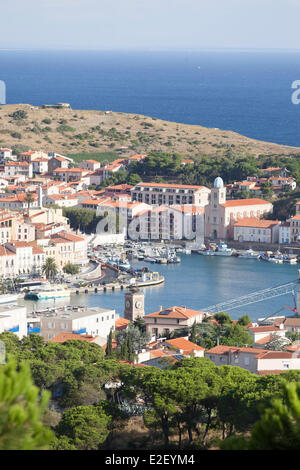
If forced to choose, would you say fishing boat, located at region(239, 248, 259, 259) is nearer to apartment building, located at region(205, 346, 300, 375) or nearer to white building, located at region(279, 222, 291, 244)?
white building, located at region(279, 222, 291, 244)

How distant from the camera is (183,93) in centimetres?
7556

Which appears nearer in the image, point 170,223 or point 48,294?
point 48,294

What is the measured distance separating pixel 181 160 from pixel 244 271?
10126 millimetres

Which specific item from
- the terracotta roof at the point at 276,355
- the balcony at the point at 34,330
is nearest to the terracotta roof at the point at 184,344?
the terracotta roof at the point at 276,355

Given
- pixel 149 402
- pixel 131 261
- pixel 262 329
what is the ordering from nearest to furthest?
1. pixel 149 402
2. pixel 262 329
3. pixel 131 261

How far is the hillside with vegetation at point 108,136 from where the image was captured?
118 feet

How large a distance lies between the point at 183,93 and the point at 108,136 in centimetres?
3799

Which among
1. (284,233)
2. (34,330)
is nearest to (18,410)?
(34,330)

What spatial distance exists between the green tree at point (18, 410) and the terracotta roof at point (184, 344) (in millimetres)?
8272

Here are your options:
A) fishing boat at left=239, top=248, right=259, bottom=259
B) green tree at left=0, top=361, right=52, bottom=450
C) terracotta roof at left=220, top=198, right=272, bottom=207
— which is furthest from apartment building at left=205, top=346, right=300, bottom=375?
terracotta roof at left=220, top=198, right=272, bottom=207

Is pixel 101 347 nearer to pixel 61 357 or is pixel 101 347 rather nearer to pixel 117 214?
pixel 61 357

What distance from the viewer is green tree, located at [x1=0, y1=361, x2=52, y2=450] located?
5.13m

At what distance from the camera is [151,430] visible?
33.7 feet

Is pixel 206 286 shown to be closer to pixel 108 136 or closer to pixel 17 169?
pixel 17 169
